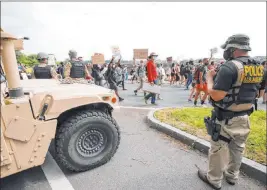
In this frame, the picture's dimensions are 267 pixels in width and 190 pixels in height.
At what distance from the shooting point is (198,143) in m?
3.58

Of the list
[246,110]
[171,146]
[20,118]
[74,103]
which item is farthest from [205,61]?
[20,118]

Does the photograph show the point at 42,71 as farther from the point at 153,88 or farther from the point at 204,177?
the point at 204,177

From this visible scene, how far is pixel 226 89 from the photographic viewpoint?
2217 mm

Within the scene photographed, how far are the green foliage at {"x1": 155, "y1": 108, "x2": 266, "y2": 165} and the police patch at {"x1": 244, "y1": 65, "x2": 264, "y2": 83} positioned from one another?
1353 mm

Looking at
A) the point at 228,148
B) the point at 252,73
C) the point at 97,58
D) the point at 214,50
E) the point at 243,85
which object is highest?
the point at 97,58

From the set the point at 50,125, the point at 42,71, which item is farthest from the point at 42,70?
the point at 50,125

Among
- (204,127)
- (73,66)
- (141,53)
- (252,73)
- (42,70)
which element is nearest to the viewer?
(252,73)

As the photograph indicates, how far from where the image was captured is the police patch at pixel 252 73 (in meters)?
2.22

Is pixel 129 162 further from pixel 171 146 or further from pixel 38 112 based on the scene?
pixel 38 112

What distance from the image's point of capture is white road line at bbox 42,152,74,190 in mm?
2572

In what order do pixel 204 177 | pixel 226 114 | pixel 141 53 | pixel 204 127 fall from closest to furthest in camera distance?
1. pixel 226 114
2. pixel 204 177
3. pixel 204 127
4. pixel 141 53

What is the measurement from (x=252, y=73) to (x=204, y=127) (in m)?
2.28

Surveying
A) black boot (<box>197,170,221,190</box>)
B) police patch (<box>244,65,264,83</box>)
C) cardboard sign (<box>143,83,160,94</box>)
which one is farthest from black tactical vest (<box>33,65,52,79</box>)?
police patch (<box>244,65,264,83</box>)

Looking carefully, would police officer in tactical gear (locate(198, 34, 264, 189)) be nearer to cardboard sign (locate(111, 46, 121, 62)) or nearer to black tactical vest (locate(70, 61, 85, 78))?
black tactical vest (locate(70, 61, 85, 78))
